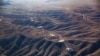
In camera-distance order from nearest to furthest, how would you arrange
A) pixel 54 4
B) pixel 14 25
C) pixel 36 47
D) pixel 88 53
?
1. pixel 88 53
2. pixel 36 47
3. pixel 14 25
4. pixel 54 4

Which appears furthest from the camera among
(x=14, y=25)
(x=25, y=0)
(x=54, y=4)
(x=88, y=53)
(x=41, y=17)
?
(x=25, y=0)

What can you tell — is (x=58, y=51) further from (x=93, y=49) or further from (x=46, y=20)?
(x=46, y=20)

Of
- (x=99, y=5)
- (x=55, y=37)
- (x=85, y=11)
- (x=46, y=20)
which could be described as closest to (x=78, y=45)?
(x=55, y=37)

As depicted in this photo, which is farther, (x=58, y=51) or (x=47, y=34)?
(x=47, y=34)

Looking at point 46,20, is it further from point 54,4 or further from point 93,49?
point 93,49

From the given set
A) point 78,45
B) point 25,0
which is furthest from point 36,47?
point 25,0

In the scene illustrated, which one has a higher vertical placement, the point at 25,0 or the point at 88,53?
the point at 25,0
